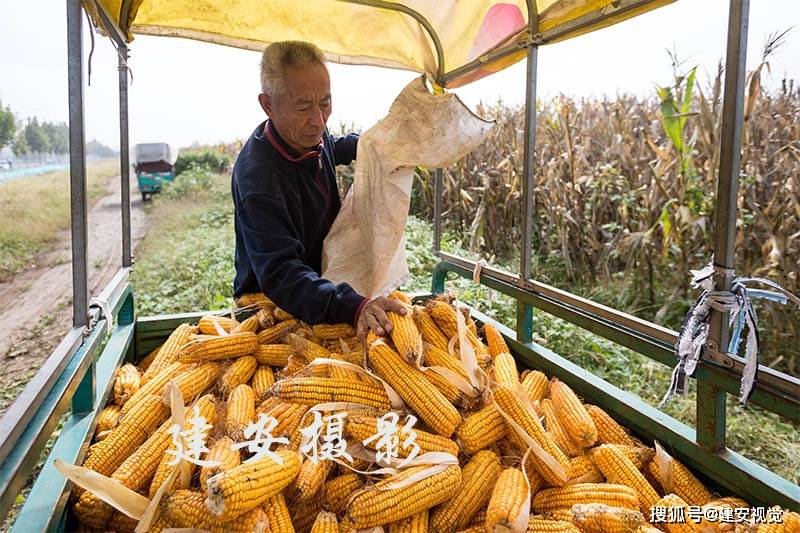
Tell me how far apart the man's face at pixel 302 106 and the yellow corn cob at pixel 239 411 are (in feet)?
4.18

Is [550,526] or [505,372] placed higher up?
[505,372]

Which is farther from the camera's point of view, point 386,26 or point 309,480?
point 386,26

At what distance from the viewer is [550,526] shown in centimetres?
Result: 138

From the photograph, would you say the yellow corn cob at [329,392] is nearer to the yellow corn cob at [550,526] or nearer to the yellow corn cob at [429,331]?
the yellow corn cob at [429,331]

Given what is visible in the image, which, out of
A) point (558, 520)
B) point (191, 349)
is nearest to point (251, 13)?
point (191, 349)

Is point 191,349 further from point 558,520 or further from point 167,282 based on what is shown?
point 167,282

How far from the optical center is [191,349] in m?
2.12

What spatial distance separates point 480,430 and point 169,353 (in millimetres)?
1533

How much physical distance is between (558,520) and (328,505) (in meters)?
0.67

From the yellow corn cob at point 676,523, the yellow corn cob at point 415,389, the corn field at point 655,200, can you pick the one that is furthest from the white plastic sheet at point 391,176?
the corn field at point 655,200

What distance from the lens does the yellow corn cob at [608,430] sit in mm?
1836

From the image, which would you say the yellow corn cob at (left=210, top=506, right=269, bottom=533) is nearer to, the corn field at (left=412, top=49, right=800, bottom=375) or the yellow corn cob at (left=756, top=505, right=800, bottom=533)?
the yellow corn cob at (left=756, top=505, right=800, bottom=533)

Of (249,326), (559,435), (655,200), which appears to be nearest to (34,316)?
(249,326)

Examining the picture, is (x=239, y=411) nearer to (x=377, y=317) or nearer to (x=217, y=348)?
(x=217, y=348)
